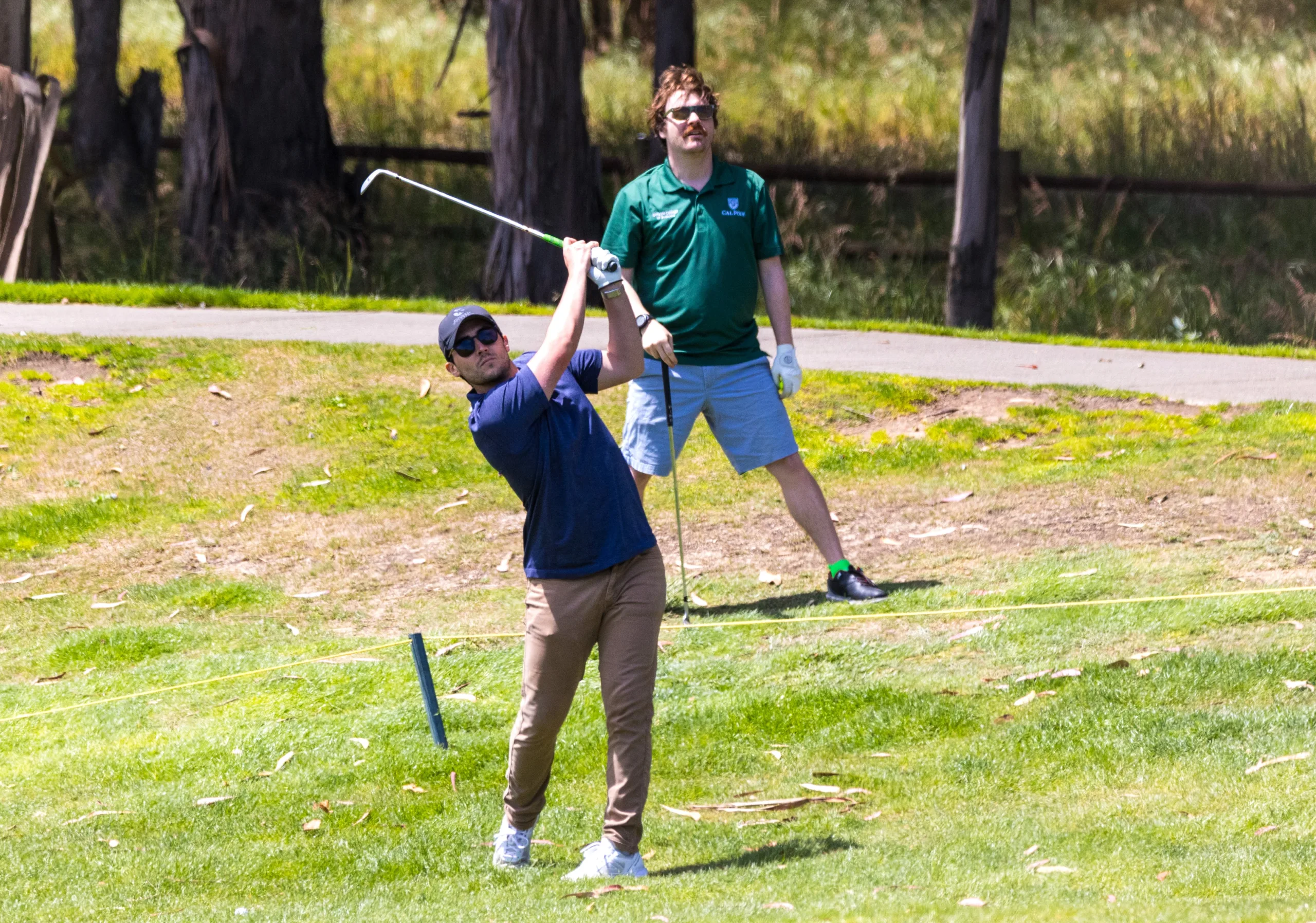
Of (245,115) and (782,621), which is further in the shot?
(245,115)

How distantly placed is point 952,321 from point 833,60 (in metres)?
17.1

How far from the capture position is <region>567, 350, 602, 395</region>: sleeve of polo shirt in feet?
16.3

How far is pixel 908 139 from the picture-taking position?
2533 cm

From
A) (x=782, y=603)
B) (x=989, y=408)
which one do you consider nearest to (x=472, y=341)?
(x=782, y=603)

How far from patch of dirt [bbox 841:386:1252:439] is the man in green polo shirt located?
10.6 feet

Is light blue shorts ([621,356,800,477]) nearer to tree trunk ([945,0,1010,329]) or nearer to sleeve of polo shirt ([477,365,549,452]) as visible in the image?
sleeve of polo shirt ([477,365,549,452])

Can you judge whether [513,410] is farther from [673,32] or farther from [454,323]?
[673,32]

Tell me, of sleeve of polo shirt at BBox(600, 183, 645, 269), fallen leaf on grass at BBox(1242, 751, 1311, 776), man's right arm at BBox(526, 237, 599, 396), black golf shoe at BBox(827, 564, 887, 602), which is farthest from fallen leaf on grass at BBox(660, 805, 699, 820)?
sleeve of polo shirt at BBox(600, 183, 645, 269)

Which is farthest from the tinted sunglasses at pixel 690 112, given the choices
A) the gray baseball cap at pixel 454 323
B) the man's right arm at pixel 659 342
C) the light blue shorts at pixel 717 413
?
the gray baseball cap at pixel 454 323

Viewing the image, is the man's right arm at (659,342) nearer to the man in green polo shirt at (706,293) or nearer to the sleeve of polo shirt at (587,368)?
the man in green polo shirt at (706,293)

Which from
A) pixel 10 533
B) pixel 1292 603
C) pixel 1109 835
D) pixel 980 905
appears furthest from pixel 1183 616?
pixel 10 533

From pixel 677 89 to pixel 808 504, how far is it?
1900 millimetres

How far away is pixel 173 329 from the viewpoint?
12.7m

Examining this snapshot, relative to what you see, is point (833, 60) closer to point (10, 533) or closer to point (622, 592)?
point (10, 533)
